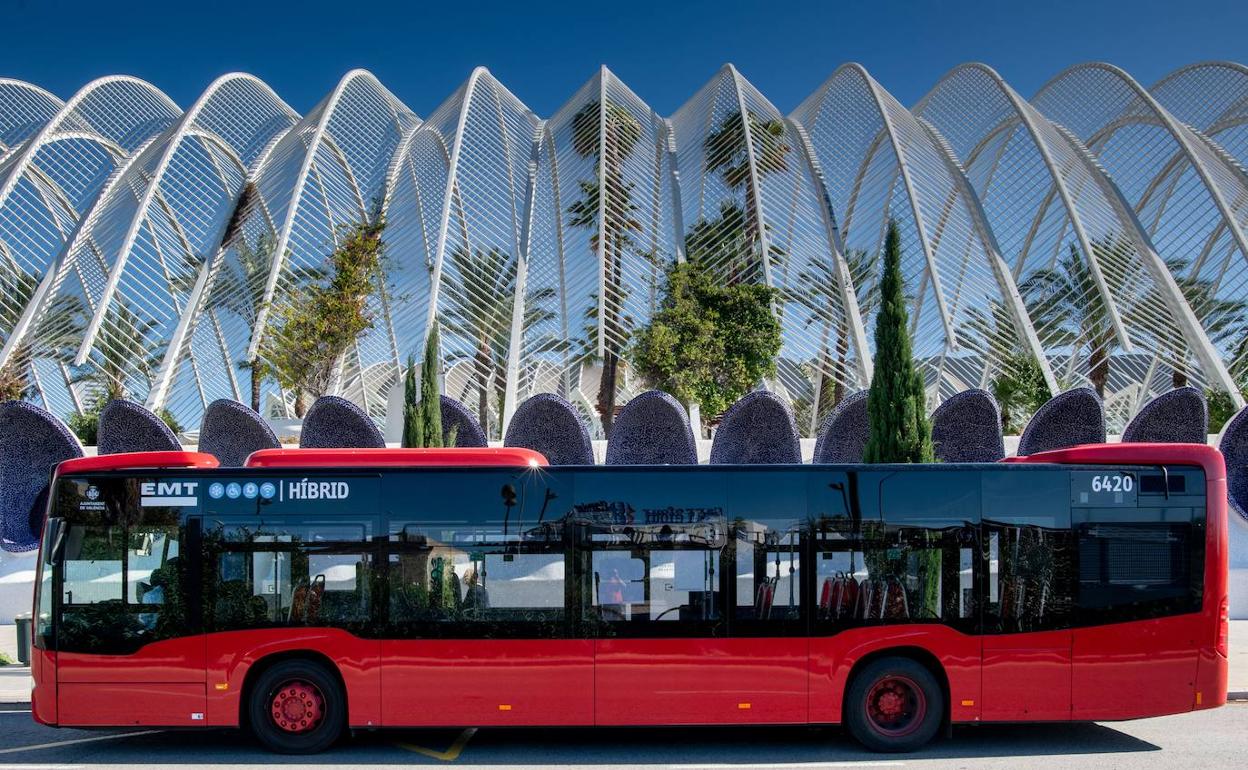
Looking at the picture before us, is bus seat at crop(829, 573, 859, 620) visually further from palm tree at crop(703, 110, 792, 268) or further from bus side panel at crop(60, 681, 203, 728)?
palm tree at crop(703, 110, 792, 268)

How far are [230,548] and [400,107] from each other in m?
35.5

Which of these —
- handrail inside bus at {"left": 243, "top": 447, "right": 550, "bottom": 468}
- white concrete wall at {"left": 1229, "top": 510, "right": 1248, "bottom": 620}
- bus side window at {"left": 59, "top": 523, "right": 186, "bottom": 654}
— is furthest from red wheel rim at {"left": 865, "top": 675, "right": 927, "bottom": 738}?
white concrete wall at {"left": 1229, "top": 510, "right": 1248, "bottom": 620}

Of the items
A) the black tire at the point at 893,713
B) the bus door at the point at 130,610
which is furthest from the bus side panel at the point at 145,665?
the black tire at the point at 893,713

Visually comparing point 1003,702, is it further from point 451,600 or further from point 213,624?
point 213,624

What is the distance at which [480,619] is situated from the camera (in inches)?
348

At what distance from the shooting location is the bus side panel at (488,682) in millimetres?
8781

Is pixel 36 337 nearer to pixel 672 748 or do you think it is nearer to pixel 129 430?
pixel 129 430

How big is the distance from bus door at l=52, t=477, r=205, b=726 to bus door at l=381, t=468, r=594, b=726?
177 centimetres

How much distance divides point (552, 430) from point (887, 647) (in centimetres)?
1433

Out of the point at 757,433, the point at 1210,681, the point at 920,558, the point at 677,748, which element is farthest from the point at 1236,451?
the point at 677,748

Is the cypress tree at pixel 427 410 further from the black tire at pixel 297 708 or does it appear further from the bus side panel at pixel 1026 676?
the bus side panel at pixel 1026 676

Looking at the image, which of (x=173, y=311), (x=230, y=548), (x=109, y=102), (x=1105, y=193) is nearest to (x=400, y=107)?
(x=109, y=102)

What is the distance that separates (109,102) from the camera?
35312mm

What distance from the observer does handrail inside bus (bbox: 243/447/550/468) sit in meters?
9.16
